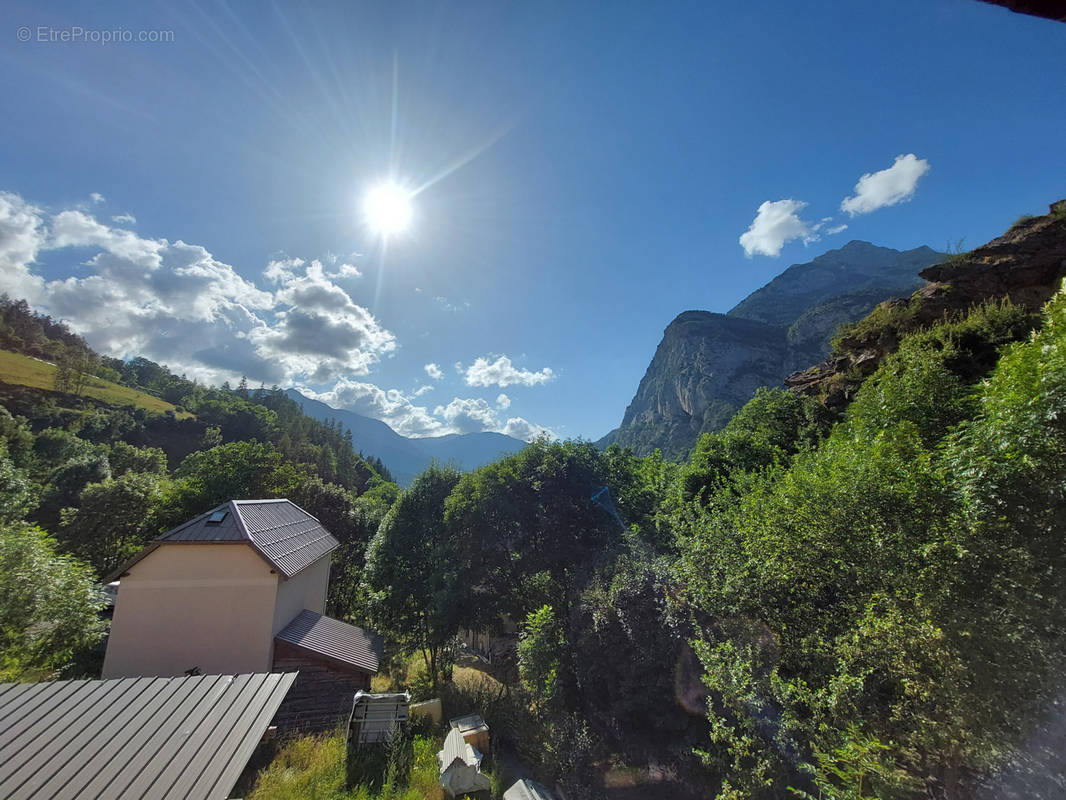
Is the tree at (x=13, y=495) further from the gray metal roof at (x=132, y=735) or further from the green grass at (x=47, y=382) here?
the green grass at (x=47, y=382)

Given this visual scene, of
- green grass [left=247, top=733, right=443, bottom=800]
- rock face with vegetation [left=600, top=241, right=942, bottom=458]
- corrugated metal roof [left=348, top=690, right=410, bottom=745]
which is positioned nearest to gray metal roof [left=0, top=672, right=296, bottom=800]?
green grass [left=247, top=733, right=443, bottom=800]

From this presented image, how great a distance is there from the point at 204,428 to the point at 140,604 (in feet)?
279

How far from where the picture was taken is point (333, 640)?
14.6 metres

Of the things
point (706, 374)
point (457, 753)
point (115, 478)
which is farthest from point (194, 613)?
point (706, 374)

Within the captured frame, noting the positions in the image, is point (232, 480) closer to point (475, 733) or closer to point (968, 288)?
point (475, 733)

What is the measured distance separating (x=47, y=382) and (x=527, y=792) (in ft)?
345

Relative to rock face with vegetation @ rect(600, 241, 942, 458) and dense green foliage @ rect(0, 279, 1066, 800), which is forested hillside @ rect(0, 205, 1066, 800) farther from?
rock face with vegetation @ rect(600, 241, 942, 458)

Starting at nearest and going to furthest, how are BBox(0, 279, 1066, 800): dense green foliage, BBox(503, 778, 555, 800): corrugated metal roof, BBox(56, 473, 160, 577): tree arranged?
BBox(0, 279, 1066, 800): dense green foliage < BBox(503, 778, 555, 800): corrugated metal roof < BBox(56, 473, 160, 577): tree

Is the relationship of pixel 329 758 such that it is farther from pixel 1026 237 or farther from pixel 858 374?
pixel 1026 237

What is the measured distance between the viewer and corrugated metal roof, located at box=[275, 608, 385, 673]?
1314cm

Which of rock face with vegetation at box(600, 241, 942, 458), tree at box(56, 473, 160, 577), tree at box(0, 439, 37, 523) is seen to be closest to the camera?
tree at box(56, 473, 160, 577)

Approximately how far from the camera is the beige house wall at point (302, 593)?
13445 mm

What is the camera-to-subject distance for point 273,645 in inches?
503

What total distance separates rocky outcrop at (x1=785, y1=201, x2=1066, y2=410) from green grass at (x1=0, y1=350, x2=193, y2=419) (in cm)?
10485
